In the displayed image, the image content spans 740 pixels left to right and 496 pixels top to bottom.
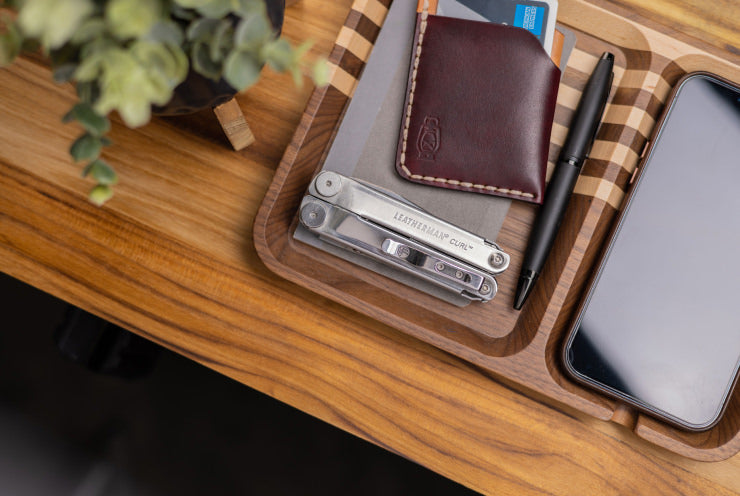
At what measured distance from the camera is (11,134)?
1.52ft

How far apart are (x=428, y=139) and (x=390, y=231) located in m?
0.09

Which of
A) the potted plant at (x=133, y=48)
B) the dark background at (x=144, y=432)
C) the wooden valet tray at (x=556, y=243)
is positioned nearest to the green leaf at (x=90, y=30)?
the potted plant at (x=133, y=48)

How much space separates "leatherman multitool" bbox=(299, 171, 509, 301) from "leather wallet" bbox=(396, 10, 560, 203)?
47 mm

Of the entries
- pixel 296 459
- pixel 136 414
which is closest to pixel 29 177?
pixel 136 414

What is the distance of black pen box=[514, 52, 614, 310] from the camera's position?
0.47m

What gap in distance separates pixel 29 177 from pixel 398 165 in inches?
13.2

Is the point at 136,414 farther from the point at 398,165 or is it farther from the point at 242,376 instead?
the point at 398,165

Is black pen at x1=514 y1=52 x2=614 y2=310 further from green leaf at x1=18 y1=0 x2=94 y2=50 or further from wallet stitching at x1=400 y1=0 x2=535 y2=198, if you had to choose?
green leaf at x1=18 y1=0 x2=94 y2=50

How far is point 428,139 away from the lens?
47 centimetres

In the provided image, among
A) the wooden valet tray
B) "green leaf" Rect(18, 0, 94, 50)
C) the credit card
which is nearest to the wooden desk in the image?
the wooden valet tray

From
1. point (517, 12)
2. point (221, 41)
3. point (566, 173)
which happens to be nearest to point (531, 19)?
point (517, 12)

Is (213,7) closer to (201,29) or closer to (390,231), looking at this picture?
(201,29)

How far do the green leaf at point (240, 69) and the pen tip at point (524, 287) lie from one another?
1.08 feet

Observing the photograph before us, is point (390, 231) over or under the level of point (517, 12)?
under
